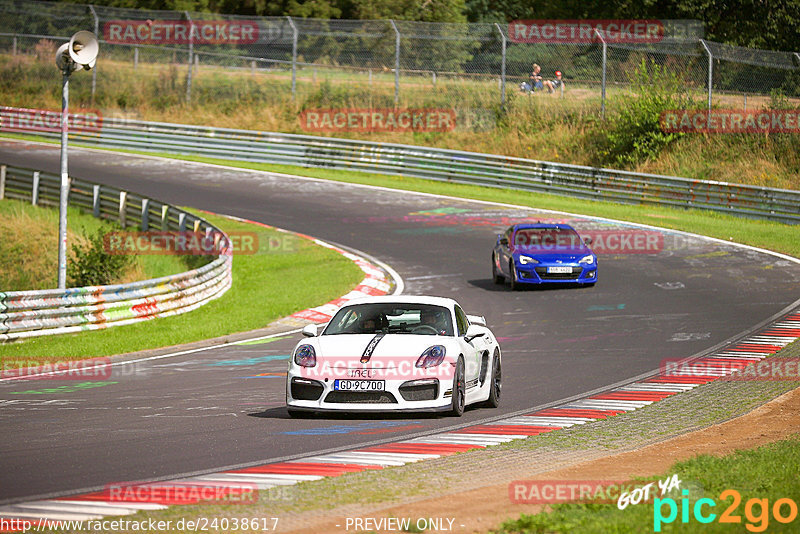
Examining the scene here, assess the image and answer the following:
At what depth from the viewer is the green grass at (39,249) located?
26.8 meters

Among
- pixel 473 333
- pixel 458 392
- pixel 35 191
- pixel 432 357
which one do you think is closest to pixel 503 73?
pixel 35 191

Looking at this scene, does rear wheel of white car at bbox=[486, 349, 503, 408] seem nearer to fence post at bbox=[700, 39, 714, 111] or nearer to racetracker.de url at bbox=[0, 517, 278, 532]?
racetracker.de url at bbox=[0, 517, 278, 532]

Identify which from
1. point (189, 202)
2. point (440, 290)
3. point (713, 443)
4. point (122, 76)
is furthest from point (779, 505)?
point (122, 76)

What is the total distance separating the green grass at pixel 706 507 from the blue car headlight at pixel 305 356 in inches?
153

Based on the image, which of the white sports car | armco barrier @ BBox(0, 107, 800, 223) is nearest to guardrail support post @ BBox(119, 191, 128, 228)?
armco barrier @ BBox(0, 107, 800, 223)

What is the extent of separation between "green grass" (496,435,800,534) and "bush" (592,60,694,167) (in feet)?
102

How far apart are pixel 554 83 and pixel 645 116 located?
4.20 m

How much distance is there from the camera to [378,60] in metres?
41.5

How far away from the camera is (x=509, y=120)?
42.5 metres

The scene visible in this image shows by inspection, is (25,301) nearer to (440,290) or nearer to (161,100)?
(440,290)

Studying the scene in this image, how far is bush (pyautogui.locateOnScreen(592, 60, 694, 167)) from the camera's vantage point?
38.2 metres

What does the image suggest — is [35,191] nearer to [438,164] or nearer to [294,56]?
[294,56]

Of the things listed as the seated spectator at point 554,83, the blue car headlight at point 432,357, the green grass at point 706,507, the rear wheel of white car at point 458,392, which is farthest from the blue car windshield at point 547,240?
the seated spectator at point 554,83

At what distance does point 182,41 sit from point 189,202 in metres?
17.1
